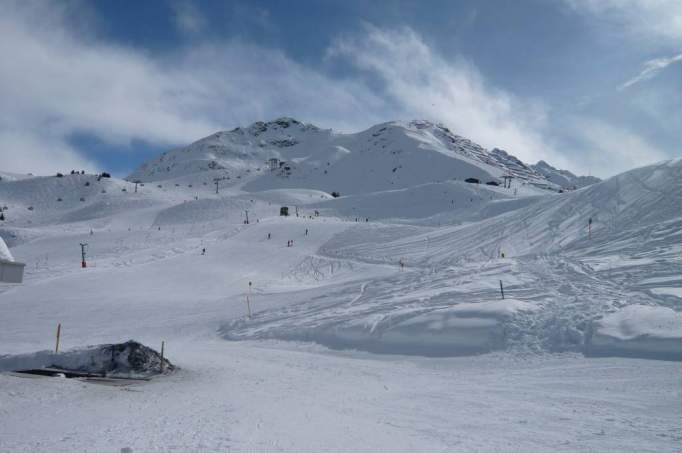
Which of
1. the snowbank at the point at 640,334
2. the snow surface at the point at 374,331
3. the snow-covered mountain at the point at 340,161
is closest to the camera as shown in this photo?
the snow surface at the point at 374,331

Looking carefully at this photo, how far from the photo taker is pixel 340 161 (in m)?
149

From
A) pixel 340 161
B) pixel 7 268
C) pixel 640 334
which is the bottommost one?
pixel 640 334

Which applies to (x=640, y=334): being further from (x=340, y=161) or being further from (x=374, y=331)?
(x=340, y=161)

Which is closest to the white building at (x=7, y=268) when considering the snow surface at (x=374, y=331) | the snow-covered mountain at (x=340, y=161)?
the snow surface at (x=374, y=331)

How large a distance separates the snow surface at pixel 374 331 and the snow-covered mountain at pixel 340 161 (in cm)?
8153

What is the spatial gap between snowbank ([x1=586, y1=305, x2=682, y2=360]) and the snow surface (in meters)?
0.06

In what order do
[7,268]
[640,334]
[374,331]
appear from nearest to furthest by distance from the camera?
[640,334]
[374,331]
[7,268]

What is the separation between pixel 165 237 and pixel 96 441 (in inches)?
1640

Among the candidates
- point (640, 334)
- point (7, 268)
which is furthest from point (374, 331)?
point (7, 268)

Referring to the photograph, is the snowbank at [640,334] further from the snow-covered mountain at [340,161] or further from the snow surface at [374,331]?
the snow-covered mountain at [340,161]

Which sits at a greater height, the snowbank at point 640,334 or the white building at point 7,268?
the white building at point 7,268

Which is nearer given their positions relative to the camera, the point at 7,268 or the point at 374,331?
the point at 374,331

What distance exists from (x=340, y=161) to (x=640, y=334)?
13937 cm

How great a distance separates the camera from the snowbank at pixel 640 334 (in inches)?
438
